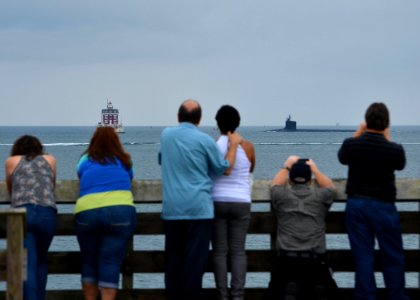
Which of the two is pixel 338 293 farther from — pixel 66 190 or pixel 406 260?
pixel 66 190

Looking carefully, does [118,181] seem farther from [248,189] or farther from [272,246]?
[272,246]

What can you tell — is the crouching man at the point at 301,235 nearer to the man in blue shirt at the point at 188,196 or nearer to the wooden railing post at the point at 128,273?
the man in blue shirt at the point at 188,196

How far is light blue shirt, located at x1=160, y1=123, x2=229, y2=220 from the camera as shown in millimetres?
7375

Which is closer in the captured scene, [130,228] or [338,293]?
[130,228]

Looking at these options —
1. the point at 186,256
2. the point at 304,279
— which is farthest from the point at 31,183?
the point at 304,279

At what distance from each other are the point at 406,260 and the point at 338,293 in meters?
0.73

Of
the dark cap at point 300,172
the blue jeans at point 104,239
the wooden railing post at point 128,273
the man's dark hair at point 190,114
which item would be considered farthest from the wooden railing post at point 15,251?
the dark cap at point 300,172

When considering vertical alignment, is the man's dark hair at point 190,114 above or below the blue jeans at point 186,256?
above

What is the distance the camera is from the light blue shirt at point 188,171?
738cm

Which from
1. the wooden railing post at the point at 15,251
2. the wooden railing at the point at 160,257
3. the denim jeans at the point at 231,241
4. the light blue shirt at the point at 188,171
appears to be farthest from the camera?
the wooden railing at the point at 160,257

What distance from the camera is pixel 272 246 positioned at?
8.12m

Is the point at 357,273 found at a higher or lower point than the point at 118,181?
lower

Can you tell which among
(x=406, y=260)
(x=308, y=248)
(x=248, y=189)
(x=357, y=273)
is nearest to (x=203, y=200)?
(x=248, y=189)

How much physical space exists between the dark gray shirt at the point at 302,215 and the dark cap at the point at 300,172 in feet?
0.22
